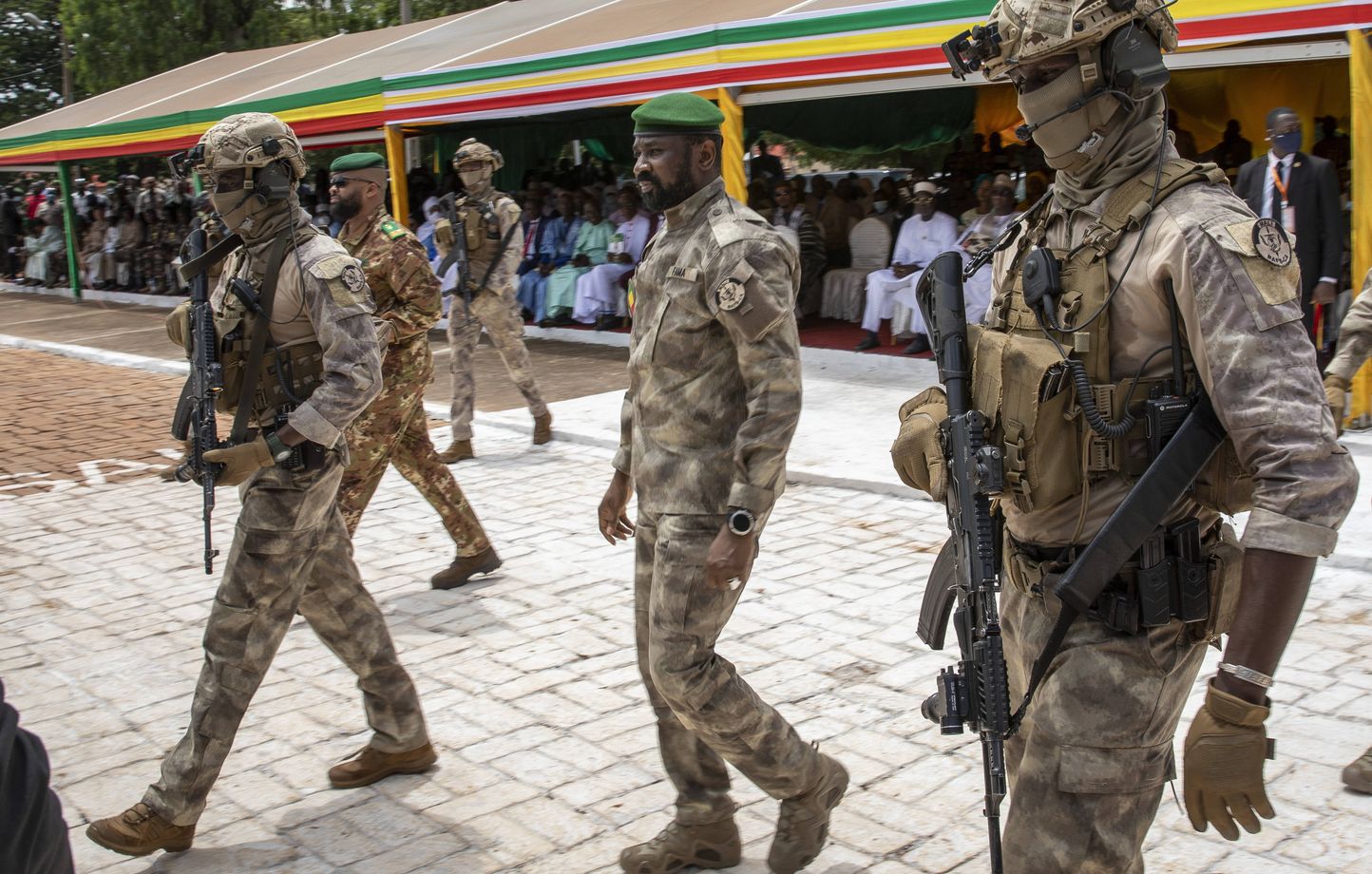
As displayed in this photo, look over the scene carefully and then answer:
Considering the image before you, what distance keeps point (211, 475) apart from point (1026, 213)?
99.1 inches

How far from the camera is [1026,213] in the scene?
2.69 m

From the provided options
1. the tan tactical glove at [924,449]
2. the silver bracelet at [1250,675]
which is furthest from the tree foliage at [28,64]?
the silver bracelet at [1250,675]

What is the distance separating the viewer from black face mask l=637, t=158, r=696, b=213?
3.38 m

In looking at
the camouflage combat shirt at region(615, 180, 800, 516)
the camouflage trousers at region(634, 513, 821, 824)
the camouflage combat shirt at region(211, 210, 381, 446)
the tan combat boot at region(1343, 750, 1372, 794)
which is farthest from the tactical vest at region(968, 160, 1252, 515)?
the camouflage combat shirt at region(211, 210, 381, 446)

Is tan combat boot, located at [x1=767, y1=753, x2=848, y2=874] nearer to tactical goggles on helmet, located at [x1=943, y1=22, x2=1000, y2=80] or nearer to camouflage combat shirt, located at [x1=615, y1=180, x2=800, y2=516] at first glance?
camouflage combat shirt, located at [x1=615, y1=180, x2=800, y2=516]

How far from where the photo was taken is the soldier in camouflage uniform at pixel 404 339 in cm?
620

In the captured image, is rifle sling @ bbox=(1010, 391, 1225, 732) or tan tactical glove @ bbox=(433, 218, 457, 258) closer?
rifle sling @ bbox=(1010, 391, 1225, 732)

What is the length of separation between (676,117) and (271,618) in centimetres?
190

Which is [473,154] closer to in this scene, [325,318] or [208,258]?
[208,258]

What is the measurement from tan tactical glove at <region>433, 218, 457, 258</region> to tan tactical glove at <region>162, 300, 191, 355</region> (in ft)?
17.9

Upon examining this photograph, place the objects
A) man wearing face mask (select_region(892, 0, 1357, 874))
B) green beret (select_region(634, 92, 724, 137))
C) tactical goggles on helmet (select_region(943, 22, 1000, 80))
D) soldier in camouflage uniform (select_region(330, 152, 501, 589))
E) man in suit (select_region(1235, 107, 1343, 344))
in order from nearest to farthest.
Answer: man wearing face mask (select_region(892, 0, 1357, 874)), tactical goggles on helmet (select_region(943, 22, 1000, 80)), green beret (select_region(634, 92, 724, 137)), soldier in camouflage uniform (select_region(330, 152, 501, 589)), man in suit (select_region(1235, 107, 1343, 344))

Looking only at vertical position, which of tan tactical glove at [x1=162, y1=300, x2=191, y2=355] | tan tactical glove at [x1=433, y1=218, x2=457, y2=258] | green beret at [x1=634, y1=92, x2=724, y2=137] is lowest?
tan tactical glove at [x1=162, y1=300, x2=191, y2=355]

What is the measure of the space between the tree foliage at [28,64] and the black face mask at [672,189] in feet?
157

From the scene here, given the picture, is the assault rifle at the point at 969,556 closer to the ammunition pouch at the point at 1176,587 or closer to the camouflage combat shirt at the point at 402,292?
the ammunition pouch at the point at 1176,587
